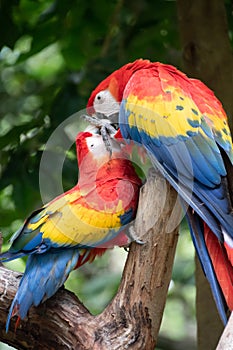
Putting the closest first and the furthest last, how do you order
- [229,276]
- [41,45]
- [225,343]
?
[225,343], [229,276], [41,45]

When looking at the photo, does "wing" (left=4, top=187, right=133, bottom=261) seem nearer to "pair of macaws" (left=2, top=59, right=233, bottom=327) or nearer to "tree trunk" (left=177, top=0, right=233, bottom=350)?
"pair of macaws" (left=2, top=59, right=233, bottom=327)

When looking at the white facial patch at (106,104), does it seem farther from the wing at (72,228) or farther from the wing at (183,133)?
the wing at (72,228)

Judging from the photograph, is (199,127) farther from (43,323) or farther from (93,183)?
(43,323)

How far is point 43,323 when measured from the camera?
188 centimetres

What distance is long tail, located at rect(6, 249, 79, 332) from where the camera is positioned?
1841 millimetres

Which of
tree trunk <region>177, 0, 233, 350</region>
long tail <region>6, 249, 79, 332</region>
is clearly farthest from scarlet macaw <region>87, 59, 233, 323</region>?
tree trunk <region>177, 0, 233, 350</region>

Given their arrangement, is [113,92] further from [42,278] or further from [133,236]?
[42,278]

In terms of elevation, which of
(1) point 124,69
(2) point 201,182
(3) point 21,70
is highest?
(1) point 124,69

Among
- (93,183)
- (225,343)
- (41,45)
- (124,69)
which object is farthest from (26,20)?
(225,343)

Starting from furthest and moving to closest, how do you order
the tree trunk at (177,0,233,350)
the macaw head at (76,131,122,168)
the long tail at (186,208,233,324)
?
1. the tree trunk at (177,0,233,350)
2. the macaw head at (76,131,122,168)
3. the long tail at (186,208,233,324)

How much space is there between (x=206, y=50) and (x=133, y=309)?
1.28 m

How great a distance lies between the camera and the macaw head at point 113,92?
215 centimetres

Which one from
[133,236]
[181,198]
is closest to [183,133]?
[181,198]

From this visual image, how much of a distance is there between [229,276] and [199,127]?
1.35 feet
